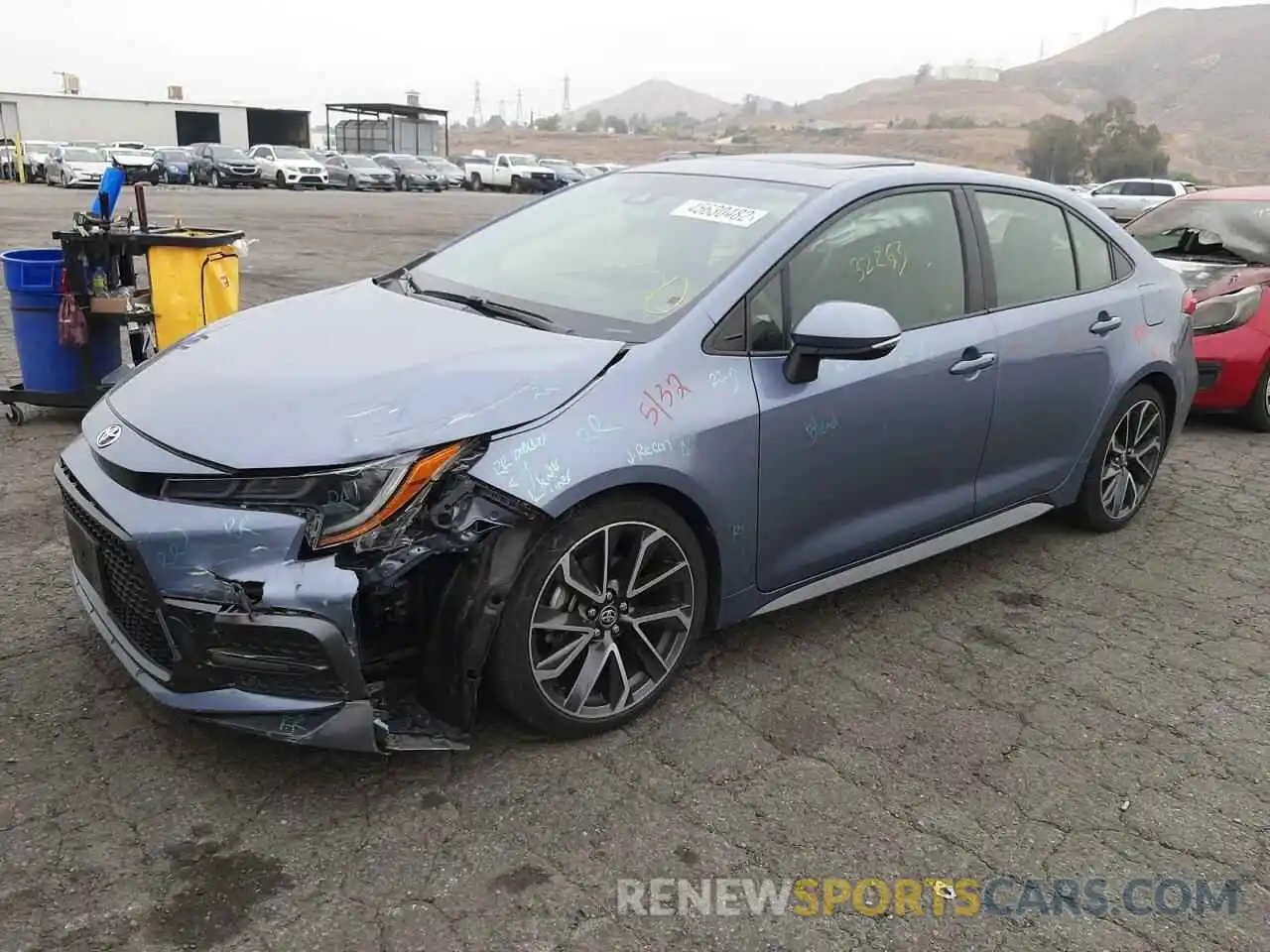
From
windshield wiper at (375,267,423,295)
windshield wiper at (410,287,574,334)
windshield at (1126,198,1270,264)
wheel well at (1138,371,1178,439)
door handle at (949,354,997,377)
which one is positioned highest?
windshield at (1126,198,1270,264)

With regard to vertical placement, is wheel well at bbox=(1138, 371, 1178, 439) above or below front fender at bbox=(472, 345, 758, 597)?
below

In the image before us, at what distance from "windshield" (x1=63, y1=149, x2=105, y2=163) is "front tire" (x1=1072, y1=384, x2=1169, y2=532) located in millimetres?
35065

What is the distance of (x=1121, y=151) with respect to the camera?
227ft

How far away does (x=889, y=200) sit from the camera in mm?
3711

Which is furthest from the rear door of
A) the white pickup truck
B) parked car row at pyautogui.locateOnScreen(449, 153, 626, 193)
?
the white pickup truck

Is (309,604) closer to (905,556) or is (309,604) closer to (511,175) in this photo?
(905,556)

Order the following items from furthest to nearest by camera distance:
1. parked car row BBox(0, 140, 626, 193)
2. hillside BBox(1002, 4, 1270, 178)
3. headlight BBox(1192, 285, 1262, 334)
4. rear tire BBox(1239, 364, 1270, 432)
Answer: hillside BBox(1002, 4, 1270, 178)
parked car row BBox(0, 140, 626, 193)
rear tire BBox(1239, 364, 1270, 432)
headlight BBox(1192, 285, 1262, 334)

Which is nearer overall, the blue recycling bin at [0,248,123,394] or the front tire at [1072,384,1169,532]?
the front tire at [1072,384,1169,532]

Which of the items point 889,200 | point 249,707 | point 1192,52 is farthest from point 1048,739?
point 1192,52

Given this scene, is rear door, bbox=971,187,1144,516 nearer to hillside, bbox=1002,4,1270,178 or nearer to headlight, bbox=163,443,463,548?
headlight, bbox=163,443,463,548

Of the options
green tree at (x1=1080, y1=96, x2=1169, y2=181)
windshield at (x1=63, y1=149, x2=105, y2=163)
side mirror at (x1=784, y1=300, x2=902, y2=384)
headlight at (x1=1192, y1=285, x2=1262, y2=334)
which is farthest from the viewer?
green tree at (x1=1080, y1=96, x2=1169, y2=181)

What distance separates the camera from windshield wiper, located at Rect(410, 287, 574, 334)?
3.26 m

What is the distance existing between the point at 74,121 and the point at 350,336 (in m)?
61.2

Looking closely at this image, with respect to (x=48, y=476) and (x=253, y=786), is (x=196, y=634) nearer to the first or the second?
(x=253, y=786)
